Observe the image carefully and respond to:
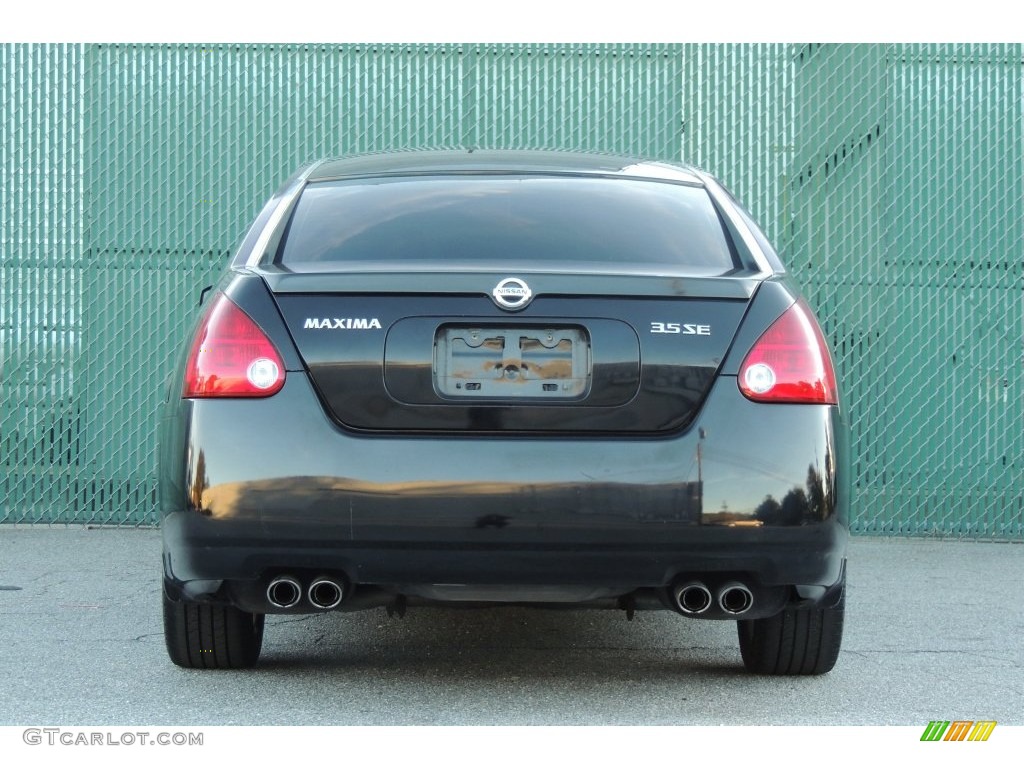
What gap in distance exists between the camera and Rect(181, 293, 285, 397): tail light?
140 inches

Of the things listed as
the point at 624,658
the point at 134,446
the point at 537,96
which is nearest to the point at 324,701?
the point at 624,658

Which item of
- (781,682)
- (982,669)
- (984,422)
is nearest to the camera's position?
(781,682)

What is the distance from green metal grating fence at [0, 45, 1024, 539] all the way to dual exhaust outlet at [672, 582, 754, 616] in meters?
4.54

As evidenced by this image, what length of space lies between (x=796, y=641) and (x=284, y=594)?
1.58 meters

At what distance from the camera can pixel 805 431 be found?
11.8ft

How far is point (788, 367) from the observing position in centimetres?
361

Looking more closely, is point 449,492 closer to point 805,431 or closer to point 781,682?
point 805,431

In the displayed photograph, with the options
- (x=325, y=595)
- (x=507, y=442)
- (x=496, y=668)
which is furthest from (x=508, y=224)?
(x=496, y=668)

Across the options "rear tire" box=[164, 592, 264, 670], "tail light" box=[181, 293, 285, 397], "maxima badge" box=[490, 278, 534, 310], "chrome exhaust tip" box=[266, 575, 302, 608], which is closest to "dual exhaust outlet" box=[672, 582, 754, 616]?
"maxima badge" box=[490, 278, 534, 310]

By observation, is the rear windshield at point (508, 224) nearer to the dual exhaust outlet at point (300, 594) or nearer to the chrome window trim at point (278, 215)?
the chrome window trim at point (278, 215)

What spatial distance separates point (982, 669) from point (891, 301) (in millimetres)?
3661

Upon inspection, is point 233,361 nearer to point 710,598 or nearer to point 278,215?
point 278,215
